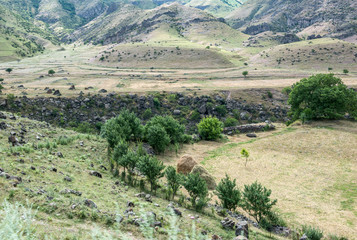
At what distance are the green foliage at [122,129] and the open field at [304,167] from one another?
17.6 feet

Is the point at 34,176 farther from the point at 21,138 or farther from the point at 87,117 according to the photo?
the point at 87,117

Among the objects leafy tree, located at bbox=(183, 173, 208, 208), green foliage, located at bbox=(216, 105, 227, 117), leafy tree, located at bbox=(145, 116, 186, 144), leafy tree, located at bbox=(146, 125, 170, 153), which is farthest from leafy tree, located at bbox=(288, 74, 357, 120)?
leafy tree, located at bbox=(183, 173, 208, 208)

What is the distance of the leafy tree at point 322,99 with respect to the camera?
40281mm

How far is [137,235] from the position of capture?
10070mm

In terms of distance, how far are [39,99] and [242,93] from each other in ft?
159

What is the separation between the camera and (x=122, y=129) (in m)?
29.8

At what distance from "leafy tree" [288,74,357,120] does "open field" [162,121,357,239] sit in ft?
7.31

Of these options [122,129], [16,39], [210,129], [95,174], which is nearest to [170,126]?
[122,129]

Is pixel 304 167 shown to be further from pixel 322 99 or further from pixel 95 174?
pixel 95 174

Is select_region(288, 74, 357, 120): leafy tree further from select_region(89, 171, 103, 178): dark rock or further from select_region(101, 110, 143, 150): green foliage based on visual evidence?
select_region(89, 171, 103, 178): dark rock

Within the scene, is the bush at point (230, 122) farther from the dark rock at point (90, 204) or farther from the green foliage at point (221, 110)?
the dark rock at point (90, 204)

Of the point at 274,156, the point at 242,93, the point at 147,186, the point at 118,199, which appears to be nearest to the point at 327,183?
the point at 274,156

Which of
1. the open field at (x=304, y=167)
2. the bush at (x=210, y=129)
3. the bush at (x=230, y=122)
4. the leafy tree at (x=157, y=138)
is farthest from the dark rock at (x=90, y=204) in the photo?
the bush at (x=230, y=122)

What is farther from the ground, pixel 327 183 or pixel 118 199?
pixel 118 199
